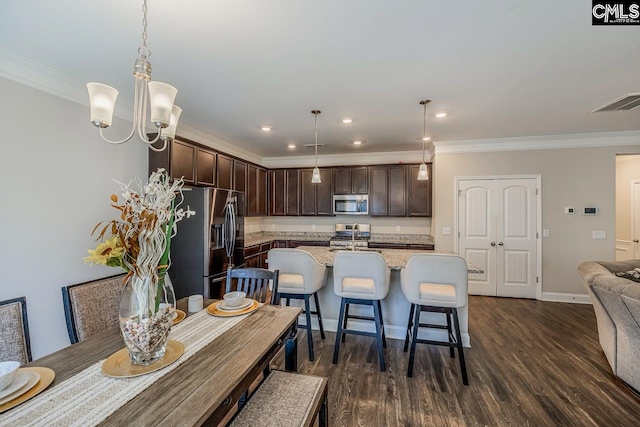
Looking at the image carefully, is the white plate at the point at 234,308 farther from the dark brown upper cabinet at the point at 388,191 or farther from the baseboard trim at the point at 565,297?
the baseboard trim at the point at 565,297

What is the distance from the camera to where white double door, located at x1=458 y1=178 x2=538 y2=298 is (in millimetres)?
4281

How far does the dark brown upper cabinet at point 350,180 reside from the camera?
5.12 meters

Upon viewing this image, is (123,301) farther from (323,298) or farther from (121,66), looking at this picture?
(323,298)

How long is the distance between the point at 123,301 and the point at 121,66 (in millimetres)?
1977

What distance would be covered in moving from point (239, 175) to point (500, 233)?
14.3 feet

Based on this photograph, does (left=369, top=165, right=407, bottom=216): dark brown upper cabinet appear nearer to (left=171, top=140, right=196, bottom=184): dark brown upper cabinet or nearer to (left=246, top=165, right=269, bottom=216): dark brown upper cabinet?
(left=246, top=165, right=269, bottom=216): dark brown upper cabinet

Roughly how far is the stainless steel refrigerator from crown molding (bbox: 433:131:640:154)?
11.9ft

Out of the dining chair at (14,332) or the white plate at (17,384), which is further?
the dining chair at (14,332)

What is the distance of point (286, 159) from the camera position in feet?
18.8

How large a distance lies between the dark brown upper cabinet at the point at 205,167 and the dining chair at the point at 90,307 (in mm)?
1982

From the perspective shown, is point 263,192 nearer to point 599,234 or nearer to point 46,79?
point 46,79

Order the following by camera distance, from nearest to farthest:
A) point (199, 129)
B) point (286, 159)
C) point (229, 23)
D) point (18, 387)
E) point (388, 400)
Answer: point (18, 387), point (229, 23), point (388, 400), point (199, 129), point (286, 159)

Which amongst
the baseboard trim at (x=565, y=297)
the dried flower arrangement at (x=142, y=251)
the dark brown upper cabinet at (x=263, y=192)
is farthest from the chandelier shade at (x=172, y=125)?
the baseboard trim at (x=565, y=297)

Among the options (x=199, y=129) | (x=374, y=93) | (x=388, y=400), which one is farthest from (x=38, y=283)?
(x=374, y=93)
